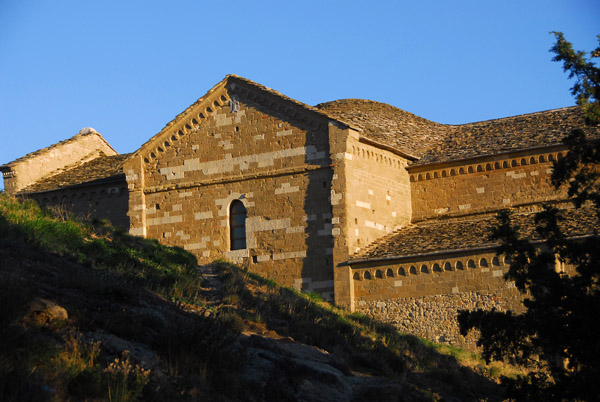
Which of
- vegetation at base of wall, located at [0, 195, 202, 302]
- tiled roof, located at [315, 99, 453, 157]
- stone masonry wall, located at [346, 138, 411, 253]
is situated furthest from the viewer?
tiled roof, located at [315, 99, 453, 157]

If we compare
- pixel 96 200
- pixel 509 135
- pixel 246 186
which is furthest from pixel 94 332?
pixel 509 135

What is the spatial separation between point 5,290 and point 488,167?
22572 millimetres

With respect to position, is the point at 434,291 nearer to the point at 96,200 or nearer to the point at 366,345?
the point at 366,345

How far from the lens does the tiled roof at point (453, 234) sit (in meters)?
24.5

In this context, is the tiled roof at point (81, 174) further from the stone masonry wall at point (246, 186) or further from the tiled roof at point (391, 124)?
the tiled roof at point (391, 124)

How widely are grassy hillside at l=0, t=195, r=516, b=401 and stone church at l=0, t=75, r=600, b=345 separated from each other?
4.72 metres

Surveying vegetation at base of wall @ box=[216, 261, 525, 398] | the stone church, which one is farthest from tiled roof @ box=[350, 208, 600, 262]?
vegetation at base of wall @ box=[216, 261, 525, 398]

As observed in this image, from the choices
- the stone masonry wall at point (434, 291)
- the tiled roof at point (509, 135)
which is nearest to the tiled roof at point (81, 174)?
the stone masonry wall at point (434, 291)

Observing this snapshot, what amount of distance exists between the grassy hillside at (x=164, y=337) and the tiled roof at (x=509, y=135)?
10.8 metres

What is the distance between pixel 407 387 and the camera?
1433 cm

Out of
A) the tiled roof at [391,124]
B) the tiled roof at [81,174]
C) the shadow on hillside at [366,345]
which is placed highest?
the tiled roof at [391,124]

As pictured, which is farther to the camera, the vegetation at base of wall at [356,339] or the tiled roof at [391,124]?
the tiled roof at [391,124]

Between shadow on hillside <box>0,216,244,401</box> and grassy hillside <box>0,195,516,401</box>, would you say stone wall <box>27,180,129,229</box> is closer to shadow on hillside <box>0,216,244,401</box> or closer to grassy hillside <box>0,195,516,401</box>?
grassy hillside <box>0,195,516,401</box>

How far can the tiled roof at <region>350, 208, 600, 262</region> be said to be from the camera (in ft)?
80.3
